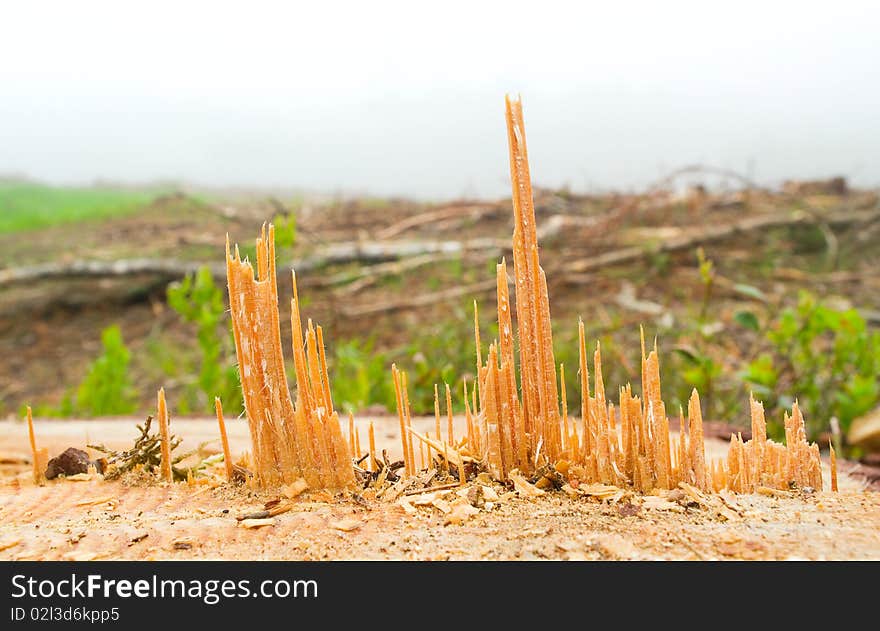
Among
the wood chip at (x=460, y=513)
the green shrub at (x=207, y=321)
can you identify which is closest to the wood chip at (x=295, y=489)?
the wood chip at (x=460, y=513)

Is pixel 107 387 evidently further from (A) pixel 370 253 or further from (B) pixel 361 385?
(A) pixel 370 253

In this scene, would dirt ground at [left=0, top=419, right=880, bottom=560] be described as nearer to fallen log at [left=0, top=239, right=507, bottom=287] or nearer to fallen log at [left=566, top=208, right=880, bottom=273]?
fallen log at [left=566, top=208, right=880, bottom=273]

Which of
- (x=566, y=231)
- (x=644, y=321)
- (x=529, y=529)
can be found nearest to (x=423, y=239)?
(x=566, y=231)

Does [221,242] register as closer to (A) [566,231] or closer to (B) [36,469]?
(A) [566,231]

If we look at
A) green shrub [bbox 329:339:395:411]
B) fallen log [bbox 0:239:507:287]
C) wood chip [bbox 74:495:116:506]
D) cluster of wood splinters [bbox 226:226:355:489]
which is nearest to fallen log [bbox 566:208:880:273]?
fallen log [bbox 0:239:507:287]

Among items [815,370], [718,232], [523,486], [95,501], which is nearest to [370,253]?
[718,232]

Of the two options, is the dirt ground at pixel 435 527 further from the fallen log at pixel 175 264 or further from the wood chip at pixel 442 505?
the fallen log at pixel 175 264

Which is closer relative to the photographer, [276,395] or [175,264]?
[276,395]

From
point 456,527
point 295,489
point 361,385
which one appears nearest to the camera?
point 456,527
